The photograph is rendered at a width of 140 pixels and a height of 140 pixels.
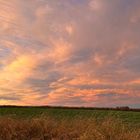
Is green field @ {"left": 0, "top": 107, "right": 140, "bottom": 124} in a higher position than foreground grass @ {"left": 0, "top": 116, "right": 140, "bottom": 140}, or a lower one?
higher

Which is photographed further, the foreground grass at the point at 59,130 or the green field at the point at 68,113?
the green field at the point at 68,113

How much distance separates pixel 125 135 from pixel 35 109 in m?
15.9

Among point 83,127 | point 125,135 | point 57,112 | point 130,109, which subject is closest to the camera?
point 125,135

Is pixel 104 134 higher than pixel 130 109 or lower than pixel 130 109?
lower

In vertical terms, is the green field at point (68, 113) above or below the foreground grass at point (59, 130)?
above

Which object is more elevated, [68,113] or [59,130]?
[68,113]

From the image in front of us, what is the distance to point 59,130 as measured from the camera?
Answer: 15.1 meters

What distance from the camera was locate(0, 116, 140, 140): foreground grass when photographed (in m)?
14.4

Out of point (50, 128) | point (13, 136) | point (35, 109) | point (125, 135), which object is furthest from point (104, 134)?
point (35, 109)

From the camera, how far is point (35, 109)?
2927cm

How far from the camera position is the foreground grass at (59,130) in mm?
→ 14352

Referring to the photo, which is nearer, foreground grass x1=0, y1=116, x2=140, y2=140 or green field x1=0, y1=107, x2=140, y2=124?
foreground grass x1=0, y1=116, x2=140, y2=140

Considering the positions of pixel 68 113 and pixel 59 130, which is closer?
pixel 59 130

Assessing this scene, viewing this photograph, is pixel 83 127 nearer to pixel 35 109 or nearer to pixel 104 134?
pixel 104 134
